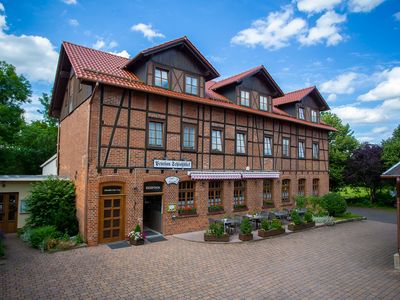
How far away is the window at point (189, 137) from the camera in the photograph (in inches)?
548

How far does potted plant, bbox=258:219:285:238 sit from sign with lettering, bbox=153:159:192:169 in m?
4.66

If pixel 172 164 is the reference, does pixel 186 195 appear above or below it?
below

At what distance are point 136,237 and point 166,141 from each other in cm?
463

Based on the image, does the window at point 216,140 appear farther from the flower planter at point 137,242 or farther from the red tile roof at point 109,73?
the flower planter at point 137,242

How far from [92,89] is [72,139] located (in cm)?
384

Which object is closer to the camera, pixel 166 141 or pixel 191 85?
pixel 166 141

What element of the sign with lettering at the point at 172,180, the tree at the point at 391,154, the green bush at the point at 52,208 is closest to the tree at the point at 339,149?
the tree at the point at 391,154

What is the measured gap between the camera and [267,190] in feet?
58.4

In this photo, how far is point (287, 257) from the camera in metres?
Result: 10.1

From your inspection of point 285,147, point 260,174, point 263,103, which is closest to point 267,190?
point 260,174

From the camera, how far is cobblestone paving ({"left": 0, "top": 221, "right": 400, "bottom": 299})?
7.03 meters

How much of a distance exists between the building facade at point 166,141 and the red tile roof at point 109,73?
2.4 inches

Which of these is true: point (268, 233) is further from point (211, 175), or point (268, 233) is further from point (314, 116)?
point (314, 116)

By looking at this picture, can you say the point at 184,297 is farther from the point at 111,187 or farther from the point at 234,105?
the point at 234,105
